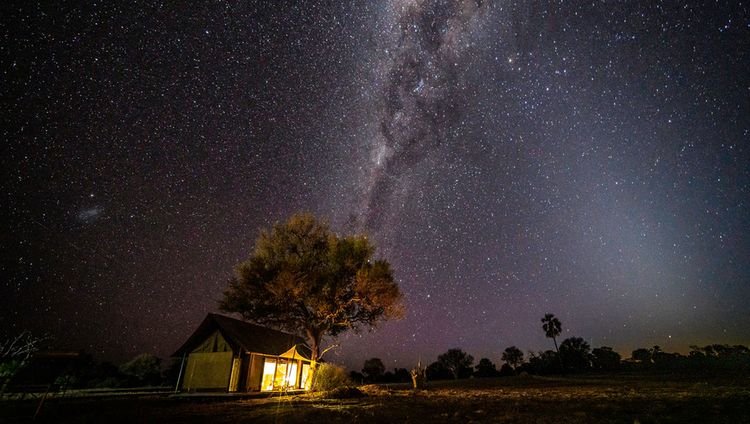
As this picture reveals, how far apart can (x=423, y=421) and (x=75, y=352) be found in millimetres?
12872

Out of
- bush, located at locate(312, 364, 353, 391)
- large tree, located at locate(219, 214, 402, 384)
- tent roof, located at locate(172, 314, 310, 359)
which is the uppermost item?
large tree, located at locate(219, 214, 402, 384)

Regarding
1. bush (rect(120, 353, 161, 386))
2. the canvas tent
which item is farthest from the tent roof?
bush (rect(120, 353, 161, 386))

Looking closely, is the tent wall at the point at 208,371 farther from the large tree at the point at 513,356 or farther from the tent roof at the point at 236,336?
the large tree at the point at 513,356

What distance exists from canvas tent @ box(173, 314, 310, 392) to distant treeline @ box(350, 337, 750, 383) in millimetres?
26885

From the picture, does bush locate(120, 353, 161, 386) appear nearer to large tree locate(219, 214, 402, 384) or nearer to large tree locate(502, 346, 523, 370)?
large tree locate(219, 214, 402, 384)

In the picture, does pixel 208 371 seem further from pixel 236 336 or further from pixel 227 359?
pixel 236 336

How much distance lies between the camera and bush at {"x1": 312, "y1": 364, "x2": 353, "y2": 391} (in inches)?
931

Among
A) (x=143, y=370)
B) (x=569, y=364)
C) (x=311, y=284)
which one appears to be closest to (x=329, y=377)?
(x=311, y=284)

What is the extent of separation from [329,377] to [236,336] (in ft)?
22.8

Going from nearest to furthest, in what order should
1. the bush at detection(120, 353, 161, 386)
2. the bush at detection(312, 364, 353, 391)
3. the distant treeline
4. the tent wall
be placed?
the tent wall, the bush at detection(312, 364, 353, 391), the bush at detection(120, 353, 161, 386), the distant treeline

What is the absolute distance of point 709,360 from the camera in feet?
193

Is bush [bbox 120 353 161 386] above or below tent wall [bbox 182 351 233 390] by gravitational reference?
above

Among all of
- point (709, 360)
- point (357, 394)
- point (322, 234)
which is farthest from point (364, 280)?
point (709, 360)

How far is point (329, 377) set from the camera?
24094 millimetres
